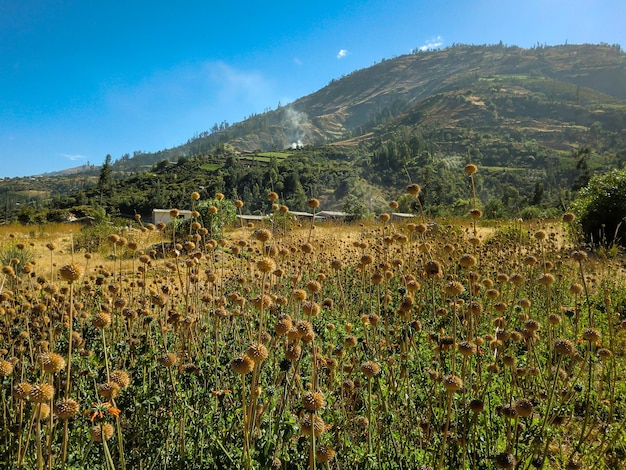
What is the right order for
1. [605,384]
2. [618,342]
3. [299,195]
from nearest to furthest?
[605,384] → [618,342] → [299,195]

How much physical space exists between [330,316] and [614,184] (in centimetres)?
1089

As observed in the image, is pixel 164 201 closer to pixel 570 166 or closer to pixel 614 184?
pixel 614 184

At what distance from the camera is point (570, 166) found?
78.8m

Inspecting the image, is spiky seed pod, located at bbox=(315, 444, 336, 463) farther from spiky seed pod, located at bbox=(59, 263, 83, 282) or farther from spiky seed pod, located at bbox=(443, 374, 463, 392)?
spiky seed pod, located at bbox=(59, 263, 83, 282)

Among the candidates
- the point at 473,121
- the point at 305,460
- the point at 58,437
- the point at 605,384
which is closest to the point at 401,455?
the point at 305,460

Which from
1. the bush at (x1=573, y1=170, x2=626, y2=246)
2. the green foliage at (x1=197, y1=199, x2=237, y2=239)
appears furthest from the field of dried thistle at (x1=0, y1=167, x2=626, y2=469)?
the green foliage at (x1=197, y1=199, x2=237, y2=239)

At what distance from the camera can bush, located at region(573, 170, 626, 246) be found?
10391 millimetres

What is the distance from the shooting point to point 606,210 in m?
10.6

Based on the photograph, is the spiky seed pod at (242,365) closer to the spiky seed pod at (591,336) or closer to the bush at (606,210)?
the spiky seed pod at (591,336)

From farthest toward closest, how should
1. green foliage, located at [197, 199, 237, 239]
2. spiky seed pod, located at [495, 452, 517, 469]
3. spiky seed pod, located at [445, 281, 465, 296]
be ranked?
green foliage, located at [197, 199, 237, 239] → spiky seed pod, located at [445, 281, 465, 296] → spiky seed pod, located at [495, 452, 517, 469]

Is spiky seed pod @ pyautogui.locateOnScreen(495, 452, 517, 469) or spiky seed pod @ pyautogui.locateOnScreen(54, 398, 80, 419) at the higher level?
spiky seed pod @ pyautogui.locateOnScreen(54, 398, 80, 419)

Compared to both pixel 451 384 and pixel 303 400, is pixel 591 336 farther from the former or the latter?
pixel 303 400

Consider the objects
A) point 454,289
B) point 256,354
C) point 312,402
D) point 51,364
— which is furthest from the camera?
point 454,289

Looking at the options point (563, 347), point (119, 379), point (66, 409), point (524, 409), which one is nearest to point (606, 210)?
point (563, 347)
